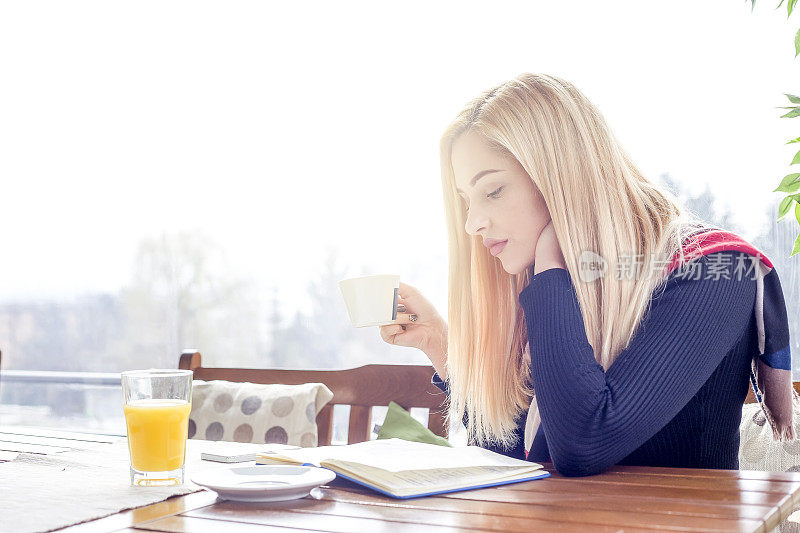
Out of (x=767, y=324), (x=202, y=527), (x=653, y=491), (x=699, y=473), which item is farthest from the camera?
(x=767, y=324)

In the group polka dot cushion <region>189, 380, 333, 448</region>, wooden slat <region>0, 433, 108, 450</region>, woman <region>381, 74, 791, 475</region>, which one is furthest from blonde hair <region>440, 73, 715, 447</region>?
wooden slat <region>0, 433, 108, 450</region>

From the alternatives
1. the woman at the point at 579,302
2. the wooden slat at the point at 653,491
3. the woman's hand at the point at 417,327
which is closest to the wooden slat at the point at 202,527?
the wooden slat at the point at 653,491

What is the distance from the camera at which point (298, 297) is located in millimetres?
2814

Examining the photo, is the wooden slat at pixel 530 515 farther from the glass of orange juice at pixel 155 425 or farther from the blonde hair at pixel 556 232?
the blonde hair at pixel 556 232

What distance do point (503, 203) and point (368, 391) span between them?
698 mm

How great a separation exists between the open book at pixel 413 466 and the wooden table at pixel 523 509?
0.02 metres

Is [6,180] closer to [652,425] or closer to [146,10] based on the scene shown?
[146,10]

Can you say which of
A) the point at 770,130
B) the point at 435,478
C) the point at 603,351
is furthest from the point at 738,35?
the point at 435,478

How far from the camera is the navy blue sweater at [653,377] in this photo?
95 centimetres

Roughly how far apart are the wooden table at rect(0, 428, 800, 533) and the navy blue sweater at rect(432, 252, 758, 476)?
3.1 inches

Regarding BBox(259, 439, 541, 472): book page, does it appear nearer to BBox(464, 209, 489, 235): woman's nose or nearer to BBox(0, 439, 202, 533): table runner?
BBox(0, 439, 202, 533): table runner

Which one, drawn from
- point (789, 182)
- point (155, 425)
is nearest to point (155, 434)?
point (155, 425)

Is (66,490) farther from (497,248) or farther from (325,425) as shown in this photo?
(325,425)

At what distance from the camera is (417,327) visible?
154 centimetres
